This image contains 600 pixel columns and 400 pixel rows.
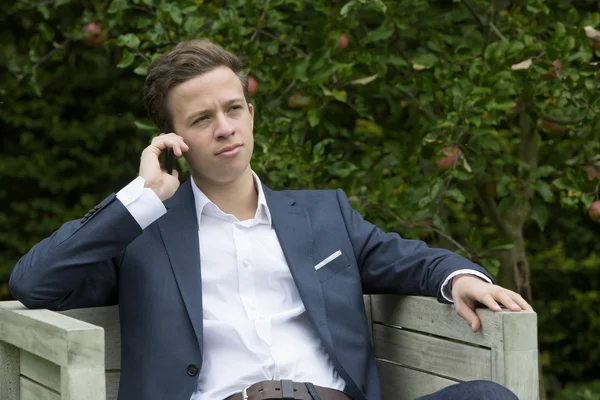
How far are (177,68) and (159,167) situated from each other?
0.84 ft

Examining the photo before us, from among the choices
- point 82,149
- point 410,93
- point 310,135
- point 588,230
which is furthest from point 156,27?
point 588,230

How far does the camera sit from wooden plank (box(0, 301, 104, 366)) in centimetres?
179

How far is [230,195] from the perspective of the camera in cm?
242

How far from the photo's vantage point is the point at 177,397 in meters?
2.12

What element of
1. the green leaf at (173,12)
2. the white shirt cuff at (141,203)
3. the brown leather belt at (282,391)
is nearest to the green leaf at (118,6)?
the green leaf at (173,12)

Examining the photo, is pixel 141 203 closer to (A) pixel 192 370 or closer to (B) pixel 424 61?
(A) pixel 192 370

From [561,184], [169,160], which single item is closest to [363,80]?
[561,184]

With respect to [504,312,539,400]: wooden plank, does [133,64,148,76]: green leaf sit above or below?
above

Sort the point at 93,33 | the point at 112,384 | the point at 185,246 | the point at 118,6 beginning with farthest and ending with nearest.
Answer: the point at 93,33, the point at 118,6, the point at 112,384, the point at 185,246

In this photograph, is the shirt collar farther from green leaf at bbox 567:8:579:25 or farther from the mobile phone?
green leaf at bbox 567:8:579:25

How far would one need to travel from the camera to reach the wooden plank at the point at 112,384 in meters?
2.37

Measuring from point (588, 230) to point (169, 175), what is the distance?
3.04 metres

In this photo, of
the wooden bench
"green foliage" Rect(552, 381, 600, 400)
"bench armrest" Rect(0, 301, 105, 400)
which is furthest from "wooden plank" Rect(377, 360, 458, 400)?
"green foliage" Rect(552, 381, 600, 400)

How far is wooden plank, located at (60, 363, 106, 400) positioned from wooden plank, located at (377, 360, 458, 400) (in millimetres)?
829
